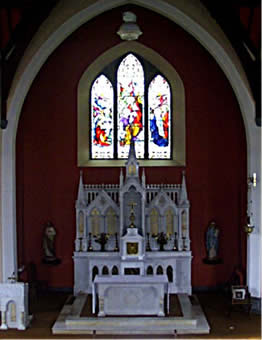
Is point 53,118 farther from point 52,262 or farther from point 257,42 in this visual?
point 257,42

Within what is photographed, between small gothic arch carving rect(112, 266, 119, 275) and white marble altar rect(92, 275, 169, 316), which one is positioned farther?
small gothic arch carving rect(112, 266, 119, 275)

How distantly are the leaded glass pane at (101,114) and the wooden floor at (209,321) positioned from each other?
407 cm

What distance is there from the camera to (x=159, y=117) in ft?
58.9

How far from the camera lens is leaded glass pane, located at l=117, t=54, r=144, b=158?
1791 cm

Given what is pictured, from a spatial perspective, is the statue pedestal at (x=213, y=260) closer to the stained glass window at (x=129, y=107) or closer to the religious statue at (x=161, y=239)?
the religious statue at (x=161, y=239)

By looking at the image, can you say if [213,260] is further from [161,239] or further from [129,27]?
[129,27]

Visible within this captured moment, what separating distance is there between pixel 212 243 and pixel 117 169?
10.1ft

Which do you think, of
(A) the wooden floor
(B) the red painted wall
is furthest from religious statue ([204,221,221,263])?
(A) the wooden floor

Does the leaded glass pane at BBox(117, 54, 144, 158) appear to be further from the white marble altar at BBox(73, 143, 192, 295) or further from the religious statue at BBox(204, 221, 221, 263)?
the religious statue at BBox(204, 221, 221, 263)

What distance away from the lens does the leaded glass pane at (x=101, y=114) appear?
58.7 ft

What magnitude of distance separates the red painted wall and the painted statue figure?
235mm

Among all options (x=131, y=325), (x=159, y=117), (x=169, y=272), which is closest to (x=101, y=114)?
(x=159, y=117)

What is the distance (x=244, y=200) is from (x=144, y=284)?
13.4 feet

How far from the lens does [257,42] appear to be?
14.7 m
